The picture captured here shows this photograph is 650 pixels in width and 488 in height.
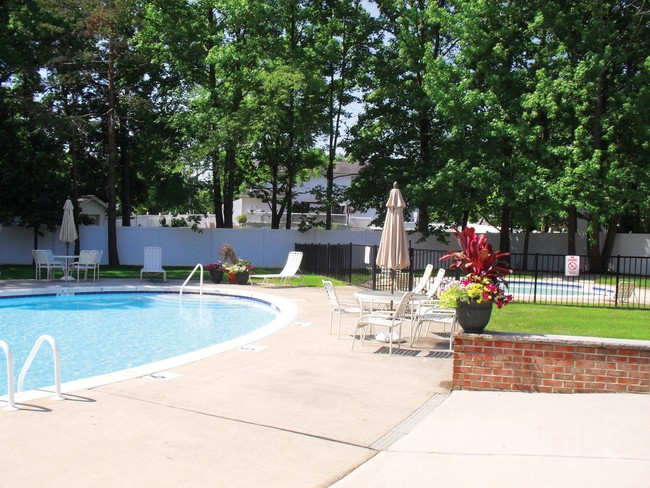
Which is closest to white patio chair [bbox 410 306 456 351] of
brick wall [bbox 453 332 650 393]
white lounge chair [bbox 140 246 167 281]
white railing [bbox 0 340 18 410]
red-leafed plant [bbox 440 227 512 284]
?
red-leafed plant [bbox 440 227 512 284]

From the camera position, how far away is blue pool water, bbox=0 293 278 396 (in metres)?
9.81

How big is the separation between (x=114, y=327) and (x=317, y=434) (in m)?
9.00

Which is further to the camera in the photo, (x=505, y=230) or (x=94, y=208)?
A: (x=94, y=208)

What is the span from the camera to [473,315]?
286 inches

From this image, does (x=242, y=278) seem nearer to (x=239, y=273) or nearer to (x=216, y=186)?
(x=239, y=273)

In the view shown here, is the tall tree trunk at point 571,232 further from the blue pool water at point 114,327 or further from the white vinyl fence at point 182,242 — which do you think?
the blue pool water at point 114,327

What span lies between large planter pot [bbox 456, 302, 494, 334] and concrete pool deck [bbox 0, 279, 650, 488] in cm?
76

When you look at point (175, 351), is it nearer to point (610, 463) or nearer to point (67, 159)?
point (610, 463)

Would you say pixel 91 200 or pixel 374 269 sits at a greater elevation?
pixel 91 200

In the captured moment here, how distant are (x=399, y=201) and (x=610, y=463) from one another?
7354 mm

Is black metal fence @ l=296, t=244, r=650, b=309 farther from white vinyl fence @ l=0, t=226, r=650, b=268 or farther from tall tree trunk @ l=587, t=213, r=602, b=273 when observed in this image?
tall tree trunk @ l=587, t=213, r=602, b=273

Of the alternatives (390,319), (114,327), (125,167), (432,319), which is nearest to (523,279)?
(432,319)

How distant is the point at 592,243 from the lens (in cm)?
3114

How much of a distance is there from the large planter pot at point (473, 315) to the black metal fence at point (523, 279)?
6.31m
